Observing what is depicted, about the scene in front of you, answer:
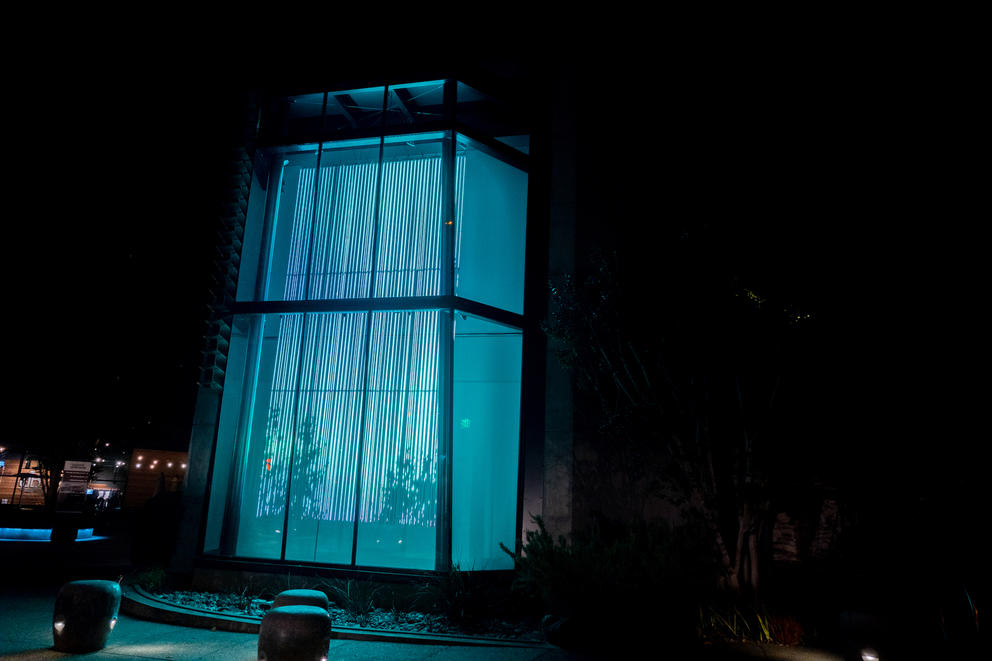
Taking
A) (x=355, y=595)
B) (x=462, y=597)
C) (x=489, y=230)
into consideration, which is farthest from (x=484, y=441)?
(x=489, y=230)

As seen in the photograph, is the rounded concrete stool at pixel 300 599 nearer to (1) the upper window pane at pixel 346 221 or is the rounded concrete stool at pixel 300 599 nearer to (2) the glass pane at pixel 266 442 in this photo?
(2) the glass pane at pixel 266 442

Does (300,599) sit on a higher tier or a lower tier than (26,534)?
higher

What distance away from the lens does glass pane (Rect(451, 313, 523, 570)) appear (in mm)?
10461

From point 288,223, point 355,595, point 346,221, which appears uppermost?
point 288,223

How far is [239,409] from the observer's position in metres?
11.5

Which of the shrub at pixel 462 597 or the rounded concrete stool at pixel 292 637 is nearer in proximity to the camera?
the rounded concrete stool at pixel 292 637

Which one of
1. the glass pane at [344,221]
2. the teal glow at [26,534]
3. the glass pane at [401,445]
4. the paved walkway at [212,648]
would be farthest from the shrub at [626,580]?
the teal glow at [26,534]

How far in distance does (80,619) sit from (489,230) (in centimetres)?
849

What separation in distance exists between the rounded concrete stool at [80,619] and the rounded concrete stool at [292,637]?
2153 mm

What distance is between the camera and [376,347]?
1091 cm

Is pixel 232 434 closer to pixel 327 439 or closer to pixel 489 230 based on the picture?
pixel 327 439

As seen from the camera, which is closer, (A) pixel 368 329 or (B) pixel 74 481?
(A) pixel 368 329

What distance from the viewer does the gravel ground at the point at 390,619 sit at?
8.32 m

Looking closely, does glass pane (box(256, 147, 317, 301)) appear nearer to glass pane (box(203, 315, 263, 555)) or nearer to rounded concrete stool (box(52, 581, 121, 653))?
glass pane (box(203, 315, 263, 555))
